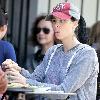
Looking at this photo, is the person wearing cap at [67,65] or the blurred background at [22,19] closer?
the person wearing cap at [67,65]

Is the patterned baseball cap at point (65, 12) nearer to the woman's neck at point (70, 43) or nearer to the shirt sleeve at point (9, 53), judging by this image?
the woman's neck at point (70, 43)

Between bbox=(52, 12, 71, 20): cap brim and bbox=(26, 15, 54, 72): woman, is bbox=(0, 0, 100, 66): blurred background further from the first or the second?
bbox=(52, 12, 71, 20): cap brim

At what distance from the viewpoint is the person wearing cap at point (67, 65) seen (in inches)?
180

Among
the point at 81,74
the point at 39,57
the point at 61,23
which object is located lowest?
the point at 39,57

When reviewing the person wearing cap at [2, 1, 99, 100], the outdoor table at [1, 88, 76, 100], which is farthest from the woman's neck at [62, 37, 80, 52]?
the outdoor table at [1, 88, 76, 100]

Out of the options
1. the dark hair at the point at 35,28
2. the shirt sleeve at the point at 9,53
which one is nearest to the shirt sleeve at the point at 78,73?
the shirt sleeve at the point at 9,53

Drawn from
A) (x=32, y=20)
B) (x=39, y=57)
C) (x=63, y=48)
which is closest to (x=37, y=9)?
(x=32, y=20)

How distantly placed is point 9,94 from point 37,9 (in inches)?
140

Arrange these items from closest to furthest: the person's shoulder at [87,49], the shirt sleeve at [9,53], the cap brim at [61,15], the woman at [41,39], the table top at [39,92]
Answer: the table top at [39,92] → the person's shoulder at [87,49] → the cap brim at [61,15] → the shirt sleeve at [9,53] → the woman at [41,39]

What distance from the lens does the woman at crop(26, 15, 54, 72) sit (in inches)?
278

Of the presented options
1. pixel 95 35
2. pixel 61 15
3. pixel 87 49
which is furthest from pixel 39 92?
pixel 95 35

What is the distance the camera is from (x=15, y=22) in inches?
306

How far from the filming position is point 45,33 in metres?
7.13

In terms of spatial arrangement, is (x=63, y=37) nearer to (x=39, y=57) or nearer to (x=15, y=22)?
(x=39, y=57)
